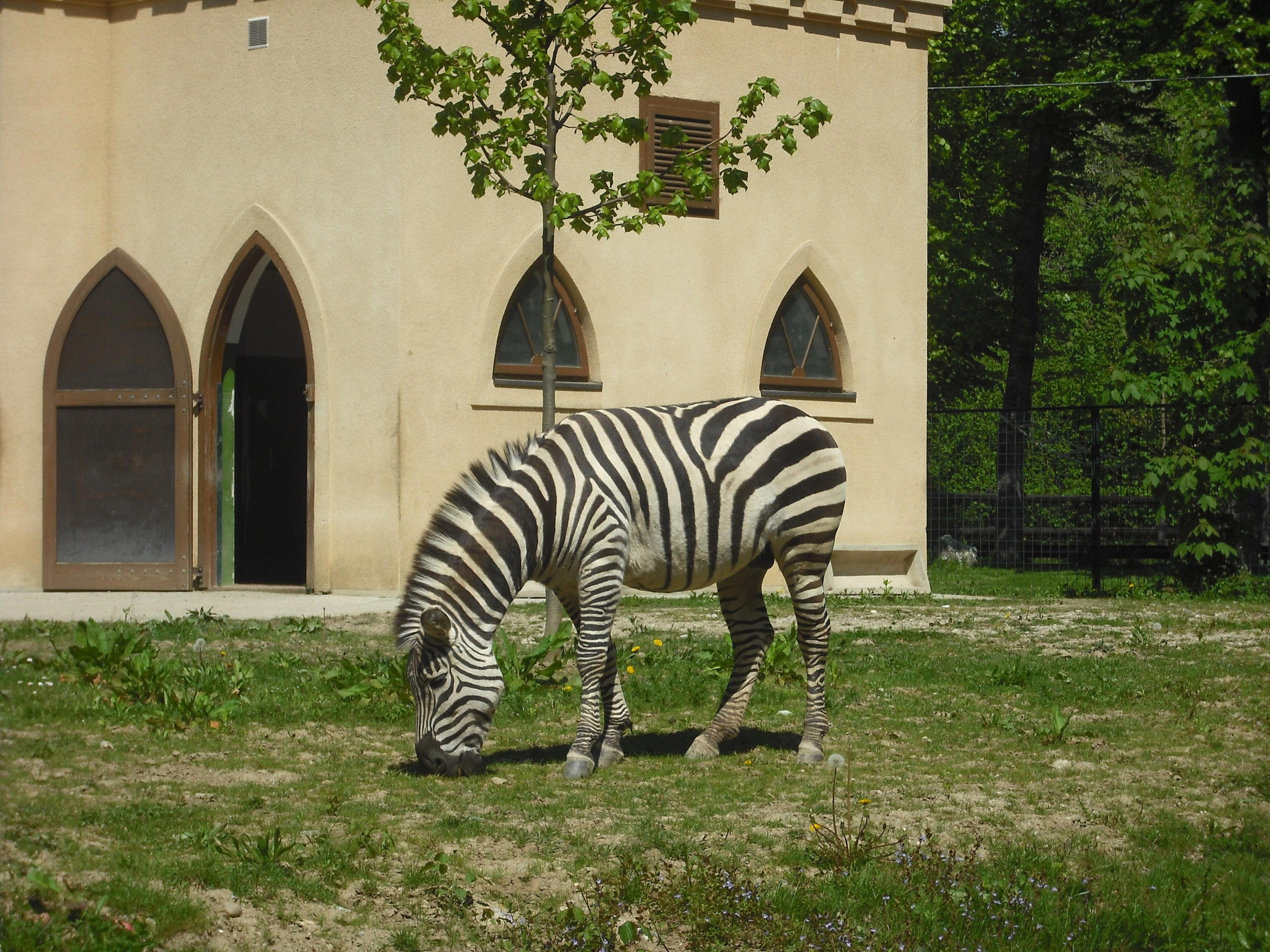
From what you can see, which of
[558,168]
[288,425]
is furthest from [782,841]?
[288,425]

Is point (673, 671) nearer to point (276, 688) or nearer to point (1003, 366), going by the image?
point (276, 688)

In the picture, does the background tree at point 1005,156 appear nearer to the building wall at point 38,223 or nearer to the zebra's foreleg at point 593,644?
the building wall at point 38,223

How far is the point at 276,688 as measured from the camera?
816cm

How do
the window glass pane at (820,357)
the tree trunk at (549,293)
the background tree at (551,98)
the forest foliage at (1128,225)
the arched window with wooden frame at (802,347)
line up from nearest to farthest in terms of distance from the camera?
the background tree at (551,98), the tree trunk at (549,293), the forest foliage at (1128,225), the arched window with wooden frame at (802,347), the window glass pane at (820,357)

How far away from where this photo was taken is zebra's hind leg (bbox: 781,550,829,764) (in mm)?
6793

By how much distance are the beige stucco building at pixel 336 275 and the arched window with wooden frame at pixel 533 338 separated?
0.06m

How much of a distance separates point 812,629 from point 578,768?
4.70ft

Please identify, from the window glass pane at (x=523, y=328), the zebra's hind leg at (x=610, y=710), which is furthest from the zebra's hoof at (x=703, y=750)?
the window glass pane at (x=523, y=328)

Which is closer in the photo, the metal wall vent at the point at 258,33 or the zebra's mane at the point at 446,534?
the zebra's mane at the point at 446,534

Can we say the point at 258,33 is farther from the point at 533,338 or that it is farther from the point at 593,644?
the point at 593,644

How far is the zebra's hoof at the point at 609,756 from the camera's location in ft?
21.3

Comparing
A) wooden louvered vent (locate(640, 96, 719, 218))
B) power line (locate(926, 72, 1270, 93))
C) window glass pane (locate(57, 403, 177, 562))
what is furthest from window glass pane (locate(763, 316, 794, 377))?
window glass pane (locate(57, 403, 177, 562))

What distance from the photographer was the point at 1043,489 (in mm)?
18906

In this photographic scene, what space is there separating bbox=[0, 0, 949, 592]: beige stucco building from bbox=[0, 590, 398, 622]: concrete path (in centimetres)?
35
